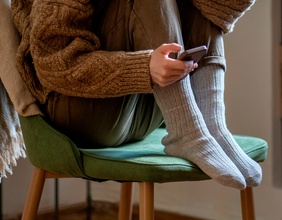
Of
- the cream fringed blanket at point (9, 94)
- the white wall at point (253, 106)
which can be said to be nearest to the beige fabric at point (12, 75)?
the cream fringed blanket at point (9, 94)

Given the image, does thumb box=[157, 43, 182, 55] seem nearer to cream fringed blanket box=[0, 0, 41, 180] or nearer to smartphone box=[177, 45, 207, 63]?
smartphone box=[177, 45, 207, 63]

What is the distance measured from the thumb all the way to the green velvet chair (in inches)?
7.6

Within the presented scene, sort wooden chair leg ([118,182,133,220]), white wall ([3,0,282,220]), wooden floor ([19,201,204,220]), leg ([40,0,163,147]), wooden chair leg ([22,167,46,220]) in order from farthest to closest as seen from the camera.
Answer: wooden floor ([19,201,204,220])
white wall ([3,0,282,220])
wooden chair leg ([118,182,133,220])
wooden chair leg ([22,167,46,220])
leg ([40,0,163,147])

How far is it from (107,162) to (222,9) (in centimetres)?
38

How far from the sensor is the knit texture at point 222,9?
3.27ft

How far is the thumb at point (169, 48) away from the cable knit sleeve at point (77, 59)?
36 mm

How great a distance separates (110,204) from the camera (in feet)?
6.79

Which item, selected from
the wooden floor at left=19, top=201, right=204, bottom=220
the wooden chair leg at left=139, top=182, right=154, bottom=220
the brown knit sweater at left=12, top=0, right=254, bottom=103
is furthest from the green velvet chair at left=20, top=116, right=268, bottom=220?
the wooden floor at left=19, top=201, right=204, bottom=220

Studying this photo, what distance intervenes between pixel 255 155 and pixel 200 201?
28.1 inches

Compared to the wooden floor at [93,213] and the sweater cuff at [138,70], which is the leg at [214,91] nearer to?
the sweater cuff at [138,70]

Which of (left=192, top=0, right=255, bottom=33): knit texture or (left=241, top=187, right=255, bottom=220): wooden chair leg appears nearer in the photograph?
(left=192, top=0, right=255, bottom=33): knit texture

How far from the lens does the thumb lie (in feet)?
2.80

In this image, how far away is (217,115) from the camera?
3.28 ft

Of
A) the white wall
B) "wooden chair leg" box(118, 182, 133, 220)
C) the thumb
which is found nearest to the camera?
the thumb
